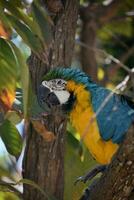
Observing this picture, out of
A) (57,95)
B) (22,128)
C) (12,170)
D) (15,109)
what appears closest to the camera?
(15,109)

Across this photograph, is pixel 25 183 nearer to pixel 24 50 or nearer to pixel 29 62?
pixel 29 62

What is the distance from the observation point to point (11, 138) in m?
2.03

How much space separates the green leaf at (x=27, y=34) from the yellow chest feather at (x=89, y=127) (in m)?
0.39

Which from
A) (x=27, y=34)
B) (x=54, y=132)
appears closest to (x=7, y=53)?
(x=27, y=34)

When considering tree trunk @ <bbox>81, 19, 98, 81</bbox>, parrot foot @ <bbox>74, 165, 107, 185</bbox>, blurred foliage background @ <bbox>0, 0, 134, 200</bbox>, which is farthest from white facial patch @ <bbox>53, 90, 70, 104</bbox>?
tree trunk @ <bbox>81, 19, 98, 81</bbox>

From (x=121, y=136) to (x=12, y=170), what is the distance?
70cm

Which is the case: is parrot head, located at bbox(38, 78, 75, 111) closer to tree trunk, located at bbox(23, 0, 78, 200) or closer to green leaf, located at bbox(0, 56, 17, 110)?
tree trunk, located at bbox(23, 0, 78, 200)

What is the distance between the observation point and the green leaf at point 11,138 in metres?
2.02

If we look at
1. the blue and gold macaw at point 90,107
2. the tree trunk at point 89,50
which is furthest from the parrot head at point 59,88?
the tree trunk at point 89,50

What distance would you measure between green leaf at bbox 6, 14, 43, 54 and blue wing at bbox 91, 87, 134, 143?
1.38 ft

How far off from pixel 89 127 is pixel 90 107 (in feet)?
0.26

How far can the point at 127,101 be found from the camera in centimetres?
203

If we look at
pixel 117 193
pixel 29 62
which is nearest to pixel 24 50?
pixel 29 62

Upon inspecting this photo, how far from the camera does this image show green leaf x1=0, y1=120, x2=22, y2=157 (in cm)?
202
